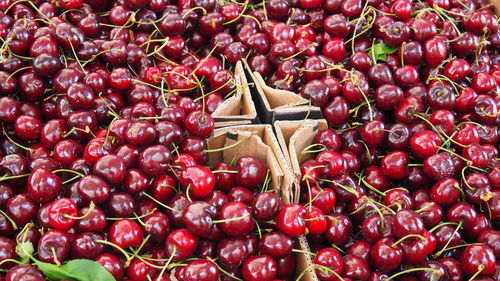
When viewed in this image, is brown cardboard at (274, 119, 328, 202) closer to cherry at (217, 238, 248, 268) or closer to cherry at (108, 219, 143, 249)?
cherry at (217, 238, 248, 268)

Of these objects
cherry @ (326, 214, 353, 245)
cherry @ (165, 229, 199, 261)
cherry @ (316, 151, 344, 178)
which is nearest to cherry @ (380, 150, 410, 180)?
cherry @ (316, 151, 344, 178)

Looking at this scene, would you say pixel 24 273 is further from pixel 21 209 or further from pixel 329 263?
pixel 329 263

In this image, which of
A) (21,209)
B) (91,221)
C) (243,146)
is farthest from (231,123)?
(21,209)

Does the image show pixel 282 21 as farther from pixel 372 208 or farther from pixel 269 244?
pixel 269 244

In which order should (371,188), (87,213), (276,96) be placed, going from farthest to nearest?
(276,96) → (371,188) → (87,213)

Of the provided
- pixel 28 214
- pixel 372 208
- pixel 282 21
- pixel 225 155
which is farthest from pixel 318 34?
pixel 28 214

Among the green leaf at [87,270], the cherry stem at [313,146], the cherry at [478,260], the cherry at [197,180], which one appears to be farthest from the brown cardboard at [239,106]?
the cherry at [478,260]

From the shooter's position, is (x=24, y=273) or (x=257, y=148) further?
(x=257, y=148)
